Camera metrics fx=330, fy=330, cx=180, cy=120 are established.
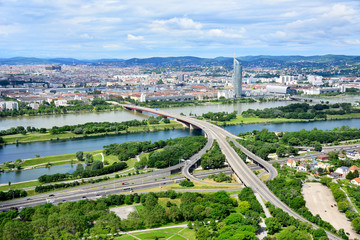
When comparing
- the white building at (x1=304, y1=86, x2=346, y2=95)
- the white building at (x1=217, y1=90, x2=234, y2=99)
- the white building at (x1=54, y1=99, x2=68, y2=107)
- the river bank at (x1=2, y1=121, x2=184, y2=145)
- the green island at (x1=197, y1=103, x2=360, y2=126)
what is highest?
the white building at (x1=304, y1=86, x2=346, y2=95)

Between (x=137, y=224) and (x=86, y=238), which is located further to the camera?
(x=137, y=224)

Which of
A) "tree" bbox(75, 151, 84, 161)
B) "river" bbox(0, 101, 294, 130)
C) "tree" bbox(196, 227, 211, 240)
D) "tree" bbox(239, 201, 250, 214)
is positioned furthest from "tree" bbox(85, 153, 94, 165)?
"river" bbox(0, 101, 294, 130)

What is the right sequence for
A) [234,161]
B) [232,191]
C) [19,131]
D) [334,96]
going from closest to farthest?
[232,191], [234,161], [19,131], [334,96]

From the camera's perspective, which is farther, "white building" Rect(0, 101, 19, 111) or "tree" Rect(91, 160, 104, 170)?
"white building" Rect(0, 101, 19, 111)

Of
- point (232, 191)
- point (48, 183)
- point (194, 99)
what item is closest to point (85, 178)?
point (48, 183)

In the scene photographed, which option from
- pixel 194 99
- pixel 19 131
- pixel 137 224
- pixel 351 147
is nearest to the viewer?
pixel 137 224

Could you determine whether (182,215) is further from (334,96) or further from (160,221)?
(334,96)

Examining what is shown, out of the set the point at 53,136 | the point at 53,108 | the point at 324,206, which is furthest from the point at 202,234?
the point at 53,108

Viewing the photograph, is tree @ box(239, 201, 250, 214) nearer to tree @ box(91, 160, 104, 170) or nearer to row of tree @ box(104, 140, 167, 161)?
tree @ box(91, 160, 104, 170)
